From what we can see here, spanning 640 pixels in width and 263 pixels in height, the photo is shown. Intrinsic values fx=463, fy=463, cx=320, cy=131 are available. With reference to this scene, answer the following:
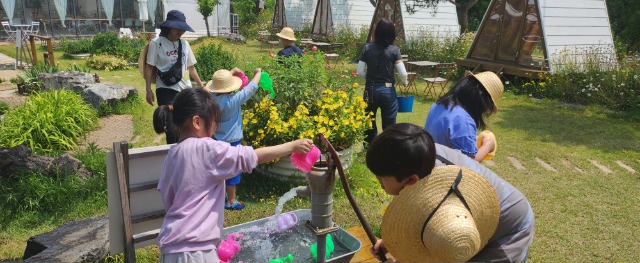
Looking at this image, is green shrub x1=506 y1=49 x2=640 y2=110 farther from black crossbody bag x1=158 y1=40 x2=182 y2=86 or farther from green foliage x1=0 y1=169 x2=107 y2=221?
green foliage x1=0 y1=169 x2=107 y2=221

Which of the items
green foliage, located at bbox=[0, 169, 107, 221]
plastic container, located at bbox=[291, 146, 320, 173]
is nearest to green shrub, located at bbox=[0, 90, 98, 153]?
green foliage, located at bbox=[0, 169, 107, 221]

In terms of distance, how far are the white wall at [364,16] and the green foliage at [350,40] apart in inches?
17.6

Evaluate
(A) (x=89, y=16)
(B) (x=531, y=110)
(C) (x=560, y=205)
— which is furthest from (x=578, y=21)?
(A) (x=89, y=16)

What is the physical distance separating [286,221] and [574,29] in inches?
404

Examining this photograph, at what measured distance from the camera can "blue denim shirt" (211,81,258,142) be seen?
3988 millimetres

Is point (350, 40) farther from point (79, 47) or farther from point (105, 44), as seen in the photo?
point (79, 47)

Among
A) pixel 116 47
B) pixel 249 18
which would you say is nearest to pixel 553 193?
pixel 116 47

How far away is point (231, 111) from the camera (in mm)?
4090

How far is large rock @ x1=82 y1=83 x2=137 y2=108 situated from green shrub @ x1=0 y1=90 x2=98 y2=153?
113cm

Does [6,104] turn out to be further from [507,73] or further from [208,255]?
[507,73]

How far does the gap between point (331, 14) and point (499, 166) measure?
1516 centimetres

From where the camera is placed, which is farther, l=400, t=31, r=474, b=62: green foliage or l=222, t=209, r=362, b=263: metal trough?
l=400, t=31, r=474, b=62: green foliage

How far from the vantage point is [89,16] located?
76.3 feet

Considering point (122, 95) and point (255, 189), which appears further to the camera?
point (122, 95)
